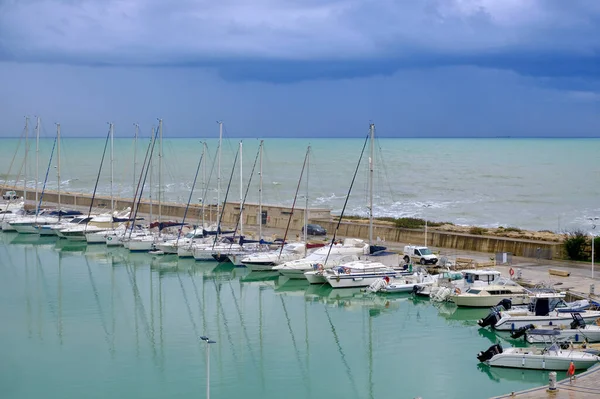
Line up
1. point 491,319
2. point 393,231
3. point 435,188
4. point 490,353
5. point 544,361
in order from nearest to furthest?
point 544,361 < point 490,353 < point 491,319 < point 393,231 < point 435,188

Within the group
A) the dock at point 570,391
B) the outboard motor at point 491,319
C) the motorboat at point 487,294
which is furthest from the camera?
the motorboat at point 487,294

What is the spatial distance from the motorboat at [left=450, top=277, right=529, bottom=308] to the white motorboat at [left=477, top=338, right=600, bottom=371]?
833cm

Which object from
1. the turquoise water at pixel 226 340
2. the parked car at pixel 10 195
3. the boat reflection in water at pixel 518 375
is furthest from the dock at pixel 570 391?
the parked car at pixel 10 195

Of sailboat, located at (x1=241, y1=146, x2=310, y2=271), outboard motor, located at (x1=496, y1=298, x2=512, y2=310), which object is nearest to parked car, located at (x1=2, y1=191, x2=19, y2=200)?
sailboat, located at (x1=241, y1=146, x2=310, y2=271)

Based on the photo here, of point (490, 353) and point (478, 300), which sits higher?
point (478, 300)

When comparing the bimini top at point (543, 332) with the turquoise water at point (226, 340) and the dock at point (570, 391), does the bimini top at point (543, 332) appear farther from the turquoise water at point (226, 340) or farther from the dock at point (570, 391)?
the dock at point (570, 391)

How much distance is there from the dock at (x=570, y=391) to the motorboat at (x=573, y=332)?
5.51 m

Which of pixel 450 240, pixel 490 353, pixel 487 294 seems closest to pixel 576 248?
pixel 450 240

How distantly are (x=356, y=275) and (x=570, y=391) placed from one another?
1975cm

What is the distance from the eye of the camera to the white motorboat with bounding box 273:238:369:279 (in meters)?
44.6

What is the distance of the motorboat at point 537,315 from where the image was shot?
32.3 meters

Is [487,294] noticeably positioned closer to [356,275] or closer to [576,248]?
[356,275]

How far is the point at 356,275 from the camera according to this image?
4206 cm

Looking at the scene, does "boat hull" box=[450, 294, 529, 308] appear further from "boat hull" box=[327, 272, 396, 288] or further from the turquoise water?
"boat hull" box=[327, 272, 396, 288]
